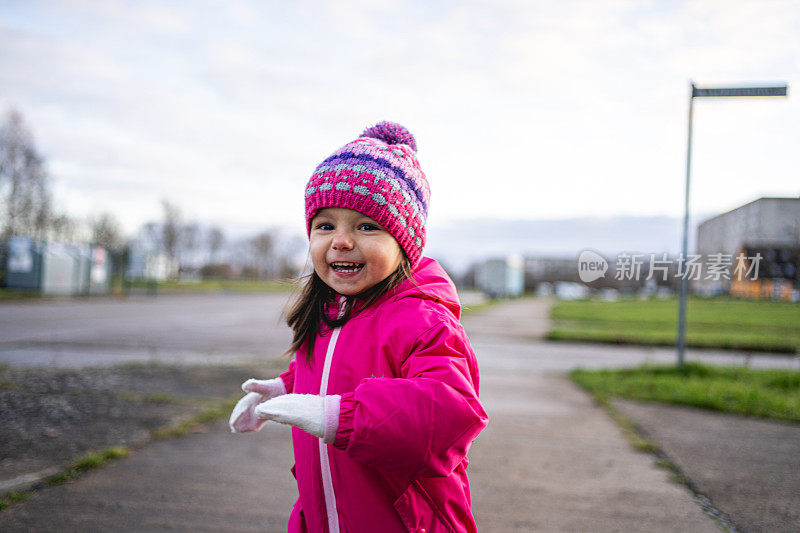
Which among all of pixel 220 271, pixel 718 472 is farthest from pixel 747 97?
pixel 220 271

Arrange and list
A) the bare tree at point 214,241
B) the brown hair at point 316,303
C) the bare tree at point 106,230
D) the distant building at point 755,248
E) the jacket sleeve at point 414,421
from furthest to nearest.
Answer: the bare tree at point 214,241
the bare tree at point 106,230
the distant building at point 755,248
the brown hair at point 316,303
the jacket sleeve at point 414,421

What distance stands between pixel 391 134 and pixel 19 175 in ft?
110

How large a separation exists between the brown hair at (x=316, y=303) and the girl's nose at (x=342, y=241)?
158mm

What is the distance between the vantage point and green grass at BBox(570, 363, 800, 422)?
5.81 meters

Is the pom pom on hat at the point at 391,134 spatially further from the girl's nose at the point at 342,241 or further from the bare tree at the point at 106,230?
the bare tree at the point at 106,230

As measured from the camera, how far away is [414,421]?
1.24 metres

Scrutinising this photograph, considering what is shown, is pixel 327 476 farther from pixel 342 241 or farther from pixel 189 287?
pixel 189 287

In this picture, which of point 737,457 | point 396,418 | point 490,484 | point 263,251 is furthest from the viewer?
point 263,251

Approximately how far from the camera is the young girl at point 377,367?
4.14 feet

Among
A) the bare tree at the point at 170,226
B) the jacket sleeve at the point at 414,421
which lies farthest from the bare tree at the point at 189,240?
the jacket sleeve at the point at 414,421

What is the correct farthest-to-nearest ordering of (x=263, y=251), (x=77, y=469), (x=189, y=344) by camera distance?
(x=263, y=251) → (x=189, y=344) → (x=77, y=469)

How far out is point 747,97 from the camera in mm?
4562

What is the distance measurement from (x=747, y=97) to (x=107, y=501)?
5.45 meters

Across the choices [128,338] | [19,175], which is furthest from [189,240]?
[128,338]
